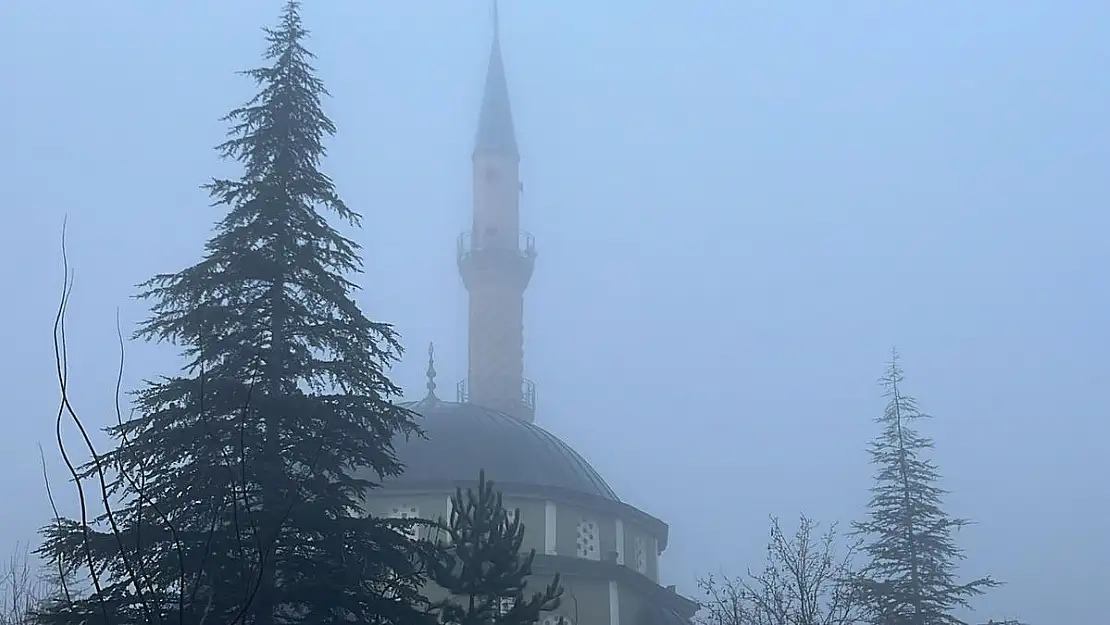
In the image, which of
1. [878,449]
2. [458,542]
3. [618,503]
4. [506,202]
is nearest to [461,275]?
[506,202]

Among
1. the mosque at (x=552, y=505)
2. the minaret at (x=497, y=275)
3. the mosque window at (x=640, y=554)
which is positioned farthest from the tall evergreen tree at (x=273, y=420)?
the minaret at (x=497, y=275)

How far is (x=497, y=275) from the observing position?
157 feet

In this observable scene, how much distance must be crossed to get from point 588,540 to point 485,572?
15.4 metres

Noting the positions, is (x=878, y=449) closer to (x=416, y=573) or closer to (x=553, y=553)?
(x=553, y=553)

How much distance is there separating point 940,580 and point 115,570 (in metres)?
19.2

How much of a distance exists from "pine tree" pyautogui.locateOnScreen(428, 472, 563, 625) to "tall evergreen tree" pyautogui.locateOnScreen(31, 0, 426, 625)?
1216mm

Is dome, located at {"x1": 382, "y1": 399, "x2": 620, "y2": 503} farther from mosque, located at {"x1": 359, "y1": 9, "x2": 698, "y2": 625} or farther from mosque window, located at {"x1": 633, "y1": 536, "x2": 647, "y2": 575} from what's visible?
mosque window, located at {"x1": 633, "y1": 536, "x2": 647, "y2": 575}

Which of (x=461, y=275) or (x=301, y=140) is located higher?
(x=461, y=275)

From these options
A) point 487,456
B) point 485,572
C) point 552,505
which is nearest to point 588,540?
point 552,505

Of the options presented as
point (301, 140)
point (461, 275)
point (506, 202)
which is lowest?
point (301, 140)

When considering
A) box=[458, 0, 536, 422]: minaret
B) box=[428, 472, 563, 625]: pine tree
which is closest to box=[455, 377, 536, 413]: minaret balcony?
box=[458, 0, 536, 422]: minaret

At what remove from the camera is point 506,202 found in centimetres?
5025

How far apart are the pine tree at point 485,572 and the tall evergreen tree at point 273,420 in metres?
1.22

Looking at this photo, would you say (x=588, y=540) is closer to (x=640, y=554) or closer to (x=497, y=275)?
(x=640, y=554)
